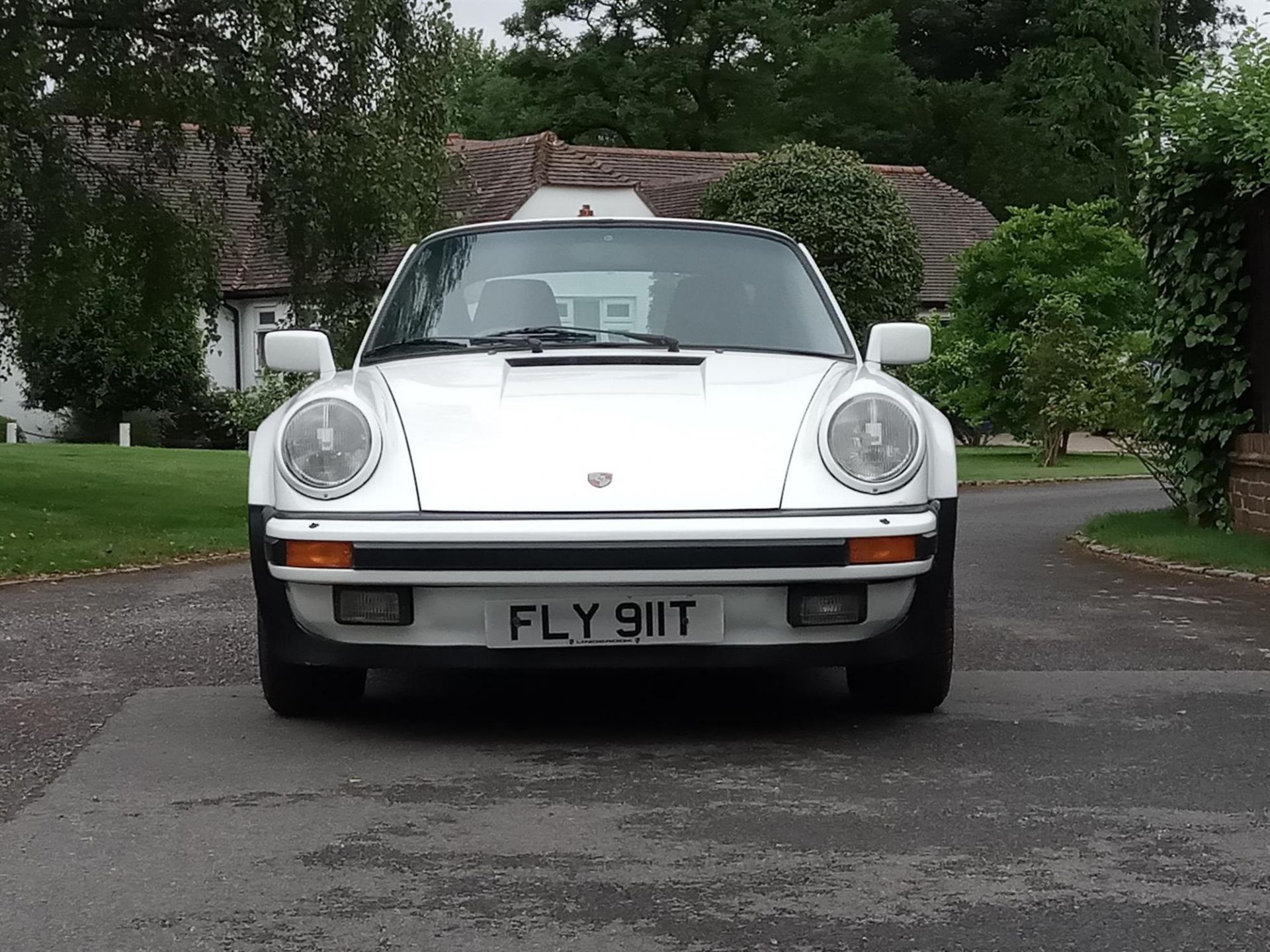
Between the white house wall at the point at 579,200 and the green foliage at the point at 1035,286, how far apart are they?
12161 mm

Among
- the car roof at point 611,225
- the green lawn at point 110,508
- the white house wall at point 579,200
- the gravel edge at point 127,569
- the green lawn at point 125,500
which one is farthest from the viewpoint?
the white house wall at point 579,200

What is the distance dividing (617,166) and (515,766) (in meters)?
41.6

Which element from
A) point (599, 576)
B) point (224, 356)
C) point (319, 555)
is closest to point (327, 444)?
point (319, 555)

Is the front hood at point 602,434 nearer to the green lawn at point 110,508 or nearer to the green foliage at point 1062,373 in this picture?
the green lawn at point 110,508

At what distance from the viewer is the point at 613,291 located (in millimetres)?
6594

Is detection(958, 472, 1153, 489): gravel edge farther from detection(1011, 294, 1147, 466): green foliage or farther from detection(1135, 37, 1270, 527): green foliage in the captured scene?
detection(1135, 37, 1270, 527): green foliage

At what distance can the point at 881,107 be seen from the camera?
54.6 m

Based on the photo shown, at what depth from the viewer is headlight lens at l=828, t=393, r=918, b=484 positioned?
5238mm

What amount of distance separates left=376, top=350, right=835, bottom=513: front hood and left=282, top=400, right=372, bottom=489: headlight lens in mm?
141

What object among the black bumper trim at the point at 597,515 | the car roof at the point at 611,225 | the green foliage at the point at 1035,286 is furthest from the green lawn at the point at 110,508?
the green foliage at the point at 1035,286

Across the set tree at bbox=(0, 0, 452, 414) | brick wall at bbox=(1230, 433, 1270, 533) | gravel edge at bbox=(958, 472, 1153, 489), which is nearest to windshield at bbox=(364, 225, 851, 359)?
brick wall at bbox=(1230, 433, 1270, 533)

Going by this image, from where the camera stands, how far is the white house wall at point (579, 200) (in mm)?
40000

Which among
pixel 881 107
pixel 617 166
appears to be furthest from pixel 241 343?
pixel 881 107

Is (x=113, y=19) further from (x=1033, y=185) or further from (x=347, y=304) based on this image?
(x=1033, y=185)
